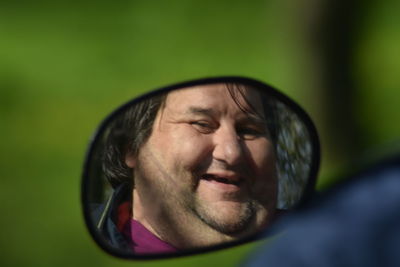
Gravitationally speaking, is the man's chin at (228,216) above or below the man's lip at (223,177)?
below

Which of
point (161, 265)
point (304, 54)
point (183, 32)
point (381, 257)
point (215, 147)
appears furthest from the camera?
point (183, 32)

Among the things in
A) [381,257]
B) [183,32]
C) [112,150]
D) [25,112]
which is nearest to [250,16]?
[183,32]

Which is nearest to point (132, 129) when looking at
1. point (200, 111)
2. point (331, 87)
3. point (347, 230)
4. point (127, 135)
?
point (127, 135)

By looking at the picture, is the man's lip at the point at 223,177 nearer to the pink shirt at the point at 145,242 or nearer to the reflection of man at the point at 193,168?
the reflection of man at the point at 193,168

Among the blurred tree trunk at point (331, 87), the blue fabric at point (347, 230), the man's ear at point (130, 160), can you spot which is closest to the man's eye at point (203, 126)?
the man's ear at point (130, 160)

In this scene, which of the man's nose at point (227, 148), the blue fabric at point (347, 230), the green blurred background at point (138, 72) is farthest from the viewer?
the green blurred background at point (138, 72)

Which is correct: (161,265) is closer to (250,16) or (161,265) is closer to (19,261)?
(19,261)

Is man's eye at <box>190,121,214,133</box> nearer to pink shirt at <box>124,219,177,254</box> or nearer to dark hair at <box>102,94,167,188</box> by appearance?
dark hair at <box>102,94,167,188</box>

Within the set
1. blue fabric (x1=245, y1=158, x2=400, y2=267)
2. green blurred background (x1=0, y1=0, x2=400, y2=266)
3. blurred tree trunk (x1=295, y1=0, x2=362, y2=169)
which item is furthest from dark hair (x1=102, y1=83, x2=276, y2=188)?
blurred tree trunk (x1=295, y1=0, x2=362, y2=169)

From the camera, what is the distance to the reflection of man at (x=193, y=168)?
4.16ft

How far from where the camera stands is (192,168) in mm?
1267

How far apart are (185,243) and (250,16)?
459 cm

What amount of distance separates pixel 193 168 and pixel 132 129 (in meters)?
0.13

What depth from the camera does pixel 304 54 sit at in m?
4.19
